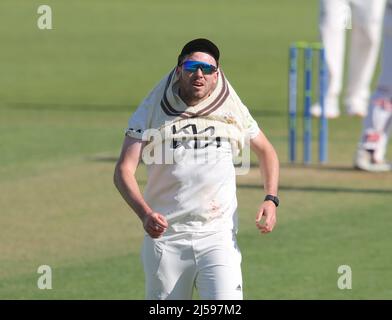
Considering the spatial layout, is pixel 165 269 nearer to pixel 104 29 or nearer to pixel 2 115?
pixel 2 115

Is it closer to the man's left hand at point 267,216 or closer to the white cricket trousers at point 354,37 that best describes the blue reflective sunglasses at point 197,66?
the man's left hand at point 267,216

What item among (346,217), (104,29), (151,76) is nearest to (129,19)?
(104,29)

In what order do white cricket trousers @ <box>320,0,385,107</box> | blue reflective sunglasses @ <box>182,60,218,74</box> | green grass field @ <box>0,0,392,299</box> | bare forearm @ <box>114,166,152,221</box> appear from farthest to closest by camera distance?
1. white cricket trousers @ <box>320,0,385,107</box>
2. green grass field @ <box>0,0,392,299</box>
3. blue reflective sunglasses @ <box>182,60,218,74</box>
4. bare forearm @ <box>114,166,152,221</box>

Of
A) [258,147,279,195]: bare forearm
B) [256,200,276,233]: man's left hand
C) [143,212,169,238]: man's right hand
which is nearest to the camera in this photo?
[143,212,169,238]: man's right hand

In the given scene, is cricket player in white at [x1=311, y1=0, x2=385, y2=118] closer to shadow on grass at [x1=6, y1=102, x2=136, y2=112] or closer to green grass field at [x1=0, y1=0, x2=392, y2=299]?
green grass field at [x1=0, y1=0, x2=392, y2=299]

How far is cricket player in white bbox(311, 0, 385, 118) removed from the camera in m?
21.1

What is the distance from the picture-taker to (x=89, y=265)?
12.5 meters

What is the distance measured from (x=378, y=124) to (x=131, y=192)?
8903 millimetres

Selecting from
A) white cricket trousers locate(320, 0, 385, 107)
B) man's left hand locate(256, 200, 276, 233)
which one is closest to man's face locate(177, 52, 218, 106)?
man's left hand locate(256, 200, 276, 233)

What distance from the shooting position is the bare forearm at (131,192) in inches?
334

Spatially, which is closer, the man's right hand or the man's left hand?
the man's right hand

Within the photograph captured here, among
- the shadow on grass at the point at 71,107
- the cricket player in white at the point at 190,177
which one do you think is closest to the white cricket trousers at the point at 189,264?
the cricket player in white at the point at 190,177
